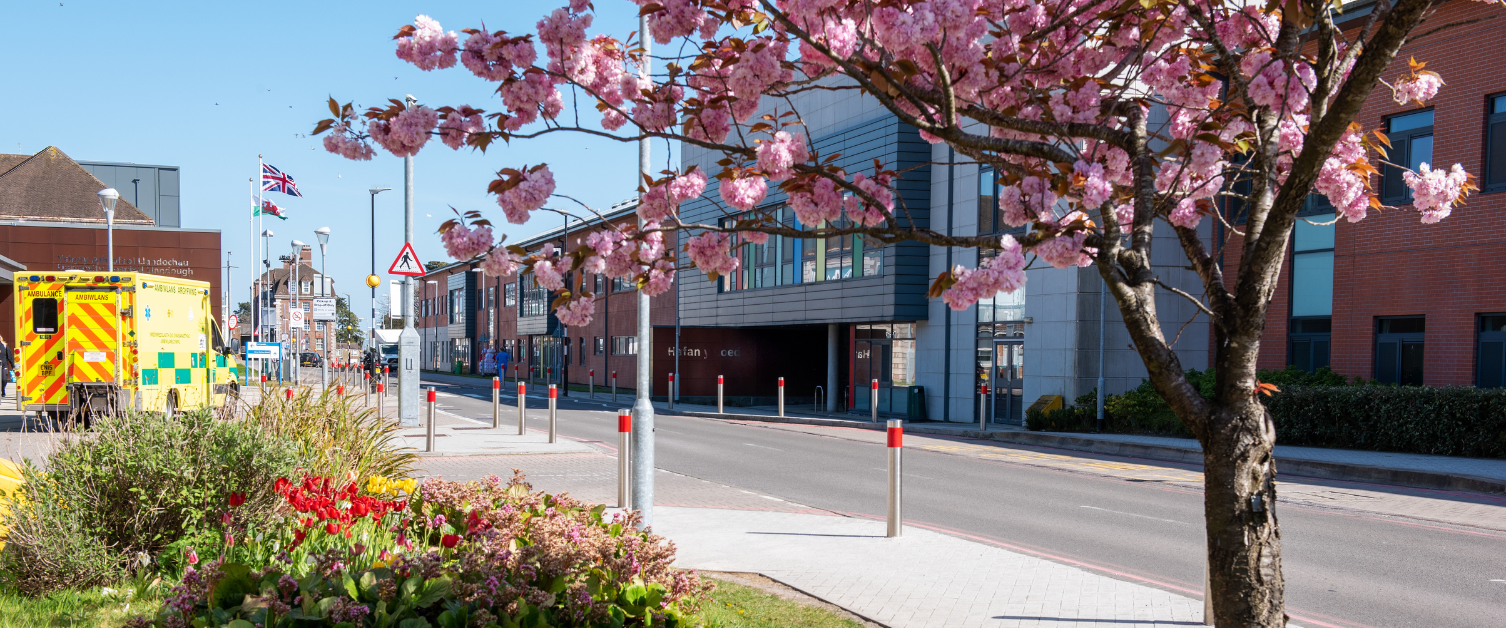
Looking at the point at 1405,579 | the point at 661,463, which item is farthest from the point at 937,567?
the point at 661,463

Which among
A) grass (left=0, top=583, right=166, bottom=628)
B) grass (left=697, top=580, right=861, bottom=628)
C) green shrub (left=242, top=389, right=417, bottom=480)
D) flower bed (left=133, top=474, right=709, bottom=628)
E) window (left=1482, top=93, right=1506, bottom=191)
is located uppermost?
window (left=1482, top=93, right=1506, bottom=191)

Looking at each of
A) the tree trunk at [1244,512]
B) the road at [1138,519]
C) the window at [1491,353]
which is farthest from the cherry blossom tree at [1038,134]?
the window at [1491,353]

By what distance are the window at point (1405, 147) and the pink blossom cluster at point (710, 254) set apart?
60.4 feet

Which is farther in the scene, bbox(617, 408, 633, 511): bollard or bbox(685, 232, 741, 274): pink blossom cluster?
bbox(617, 408, 633, 511): bollard

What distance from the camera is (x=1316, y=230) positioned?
69.8ft

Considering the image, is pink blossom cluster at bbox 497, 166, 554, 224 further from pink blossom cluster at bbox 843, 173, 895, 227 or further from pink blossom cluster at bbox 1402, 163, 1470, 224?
pink blossom cluster at bbox 1402, 163, 1470, 224

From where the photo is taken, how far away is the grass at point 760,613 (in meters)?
5.65

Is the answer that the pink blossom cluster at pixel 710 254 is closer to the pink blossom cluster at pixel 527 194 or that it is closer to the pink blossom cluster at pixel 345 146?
the pink blossom cluster at pixel 527 194

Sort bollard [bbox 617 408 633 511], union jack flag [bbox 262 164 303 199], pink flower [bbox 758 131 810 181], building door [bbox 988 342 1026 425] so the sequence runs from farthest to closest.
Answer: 1. union jack flag [bbox 262 164 303 199]
2. building door [bbox 988 342 1026 425]
3. bollard [bbox 617 408 633 511]
4. pink flower [bbox 758 131 810 181]

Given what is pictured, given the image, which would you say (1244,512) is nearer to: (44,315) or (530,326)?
(44,315)

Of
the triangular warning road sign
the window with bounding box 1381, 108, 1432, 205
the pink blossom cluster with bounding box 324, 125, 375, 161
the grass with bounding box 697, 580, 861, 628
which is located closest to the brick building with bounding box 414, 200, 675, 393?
the triangular warning road sign

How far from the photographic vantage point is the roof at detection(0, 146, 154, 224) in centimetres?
4572

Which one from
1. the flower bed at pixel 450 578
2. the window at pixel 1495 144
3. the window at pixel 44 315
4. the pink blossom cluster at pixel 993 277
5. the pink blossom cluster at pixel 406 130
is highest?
the window at pixel 1495 144

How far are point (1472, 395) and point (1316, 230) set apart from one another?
18.6 ft
